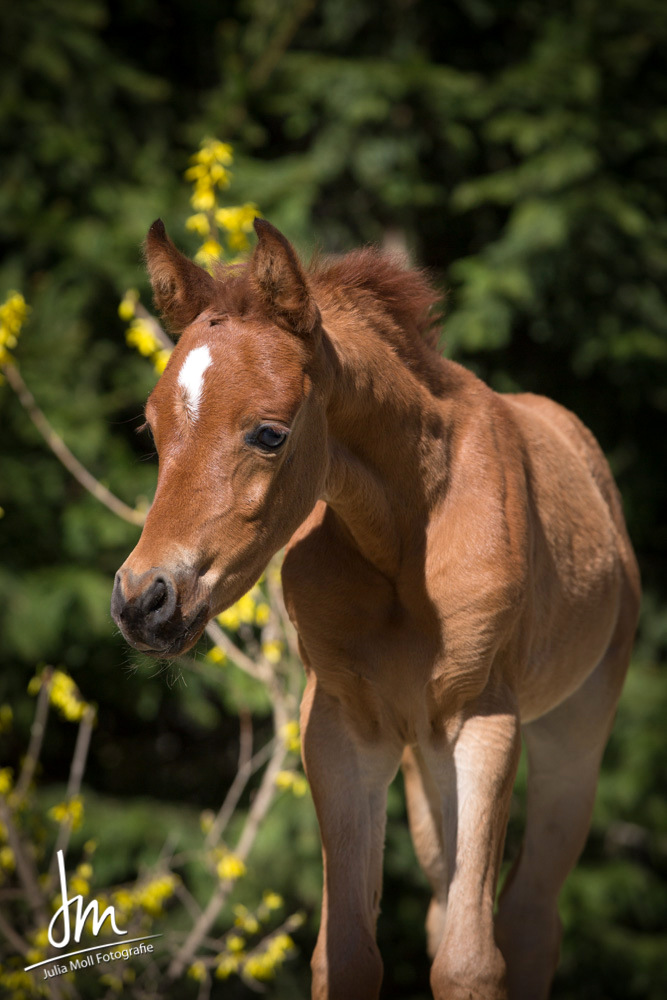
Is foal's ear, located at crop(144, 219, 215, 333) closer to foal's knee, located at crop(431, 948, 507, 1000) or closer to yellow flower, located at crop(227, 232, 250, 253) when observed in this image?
foal's knee, located at crop(431, 948, 507, 1000)

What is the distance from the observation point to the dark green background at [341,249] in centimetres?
691

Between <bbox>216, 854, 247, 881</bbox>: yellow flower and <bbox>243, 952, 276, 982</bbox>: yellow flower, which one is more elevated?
<bbox>216, 854, 247, 881</bbox>: yellow flower

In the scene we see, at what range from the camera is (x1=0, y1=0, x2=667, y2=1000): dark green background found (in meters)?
6.91

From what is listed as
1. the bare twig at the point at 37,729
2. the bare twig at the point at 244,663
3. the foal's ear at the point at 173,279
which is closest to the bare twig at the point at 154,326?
the bare twig at the point at 244,663

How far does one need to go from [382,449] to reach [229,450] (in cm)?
53

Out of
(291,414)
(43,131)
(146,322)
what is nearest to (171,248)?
(291,414)

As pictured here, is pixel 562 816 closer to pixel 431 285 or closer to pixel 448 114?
pixel 431 285

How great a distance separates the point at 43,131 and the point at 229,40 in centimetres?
163

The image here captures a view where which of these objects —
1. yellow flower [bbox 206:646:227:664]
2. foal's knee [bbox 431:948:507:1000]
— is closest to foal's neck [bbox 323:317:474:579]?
foal's knee [bbox 431:948:507:1000]

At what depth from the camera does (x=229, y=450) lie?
2.03 metres

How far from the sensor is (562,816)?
341 centimetres

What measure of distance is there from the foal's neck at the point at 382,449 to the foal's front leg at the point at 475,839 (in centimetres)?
45

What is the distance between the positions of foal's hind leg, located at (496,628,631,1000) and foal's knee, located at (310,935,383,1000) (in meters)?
0.85

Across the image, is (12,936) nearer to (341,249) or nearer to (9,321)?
(9,321)
